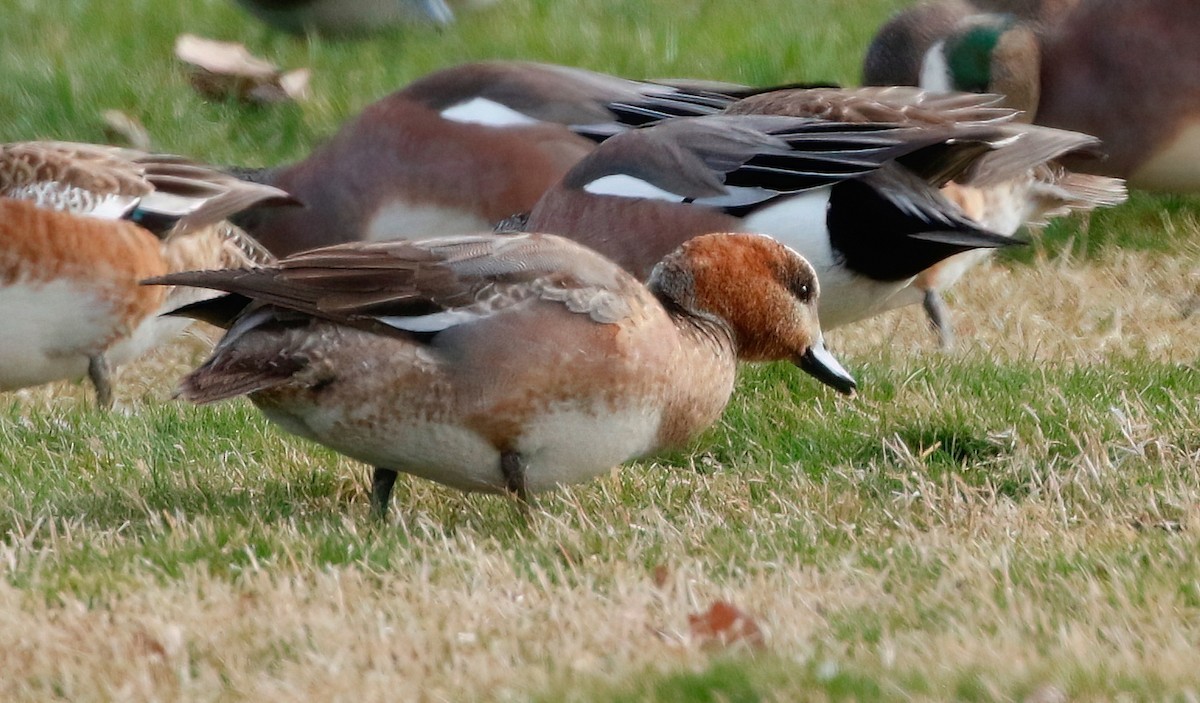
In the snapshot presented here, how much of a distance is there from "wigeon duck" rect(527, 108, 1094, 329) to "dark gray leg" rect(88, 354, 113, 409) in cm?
133

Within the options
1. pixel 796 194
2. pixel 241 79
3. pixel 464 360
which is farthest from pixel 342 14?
pixel 464 360

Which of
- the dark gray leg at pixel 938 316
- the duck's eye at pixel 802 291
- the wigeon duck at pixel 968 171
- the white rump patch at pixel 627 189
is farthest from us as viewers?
the dark gray leg at pixel 938 316

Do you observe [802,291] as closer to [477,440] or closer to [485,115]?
[477,440]

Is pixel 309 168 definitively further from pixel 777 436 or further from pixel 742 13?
pixel 742 13

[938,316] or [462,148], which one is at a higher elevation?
[462,148]

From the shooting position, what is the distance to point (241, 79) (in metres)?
7.62

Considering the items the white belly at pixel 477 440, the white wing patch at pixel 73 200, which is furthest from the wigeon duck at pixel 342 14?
the white belly at pixel 477 440

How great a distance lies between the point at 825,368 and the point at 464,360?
2.71 feet

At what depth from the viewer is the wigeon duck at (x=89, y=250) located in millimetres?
4531

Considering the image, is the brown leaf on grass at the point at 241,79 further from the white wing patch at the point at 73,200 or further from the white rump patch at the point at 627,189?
the white rump patch at the point at 627,189

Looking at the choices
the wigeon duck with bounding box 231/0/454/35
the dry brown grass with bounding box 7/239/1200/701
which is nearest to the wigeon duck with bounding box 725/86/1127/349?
the dry brown grass with bounding box 7/239/1200/701

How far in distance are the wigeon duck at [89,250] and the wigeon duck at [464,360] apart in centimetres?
130

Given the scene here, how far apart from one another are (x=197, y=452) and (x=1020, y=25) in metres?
3.82

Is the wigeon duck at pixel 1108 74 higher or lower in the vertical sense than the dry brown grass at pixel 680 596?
lower
